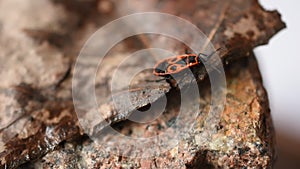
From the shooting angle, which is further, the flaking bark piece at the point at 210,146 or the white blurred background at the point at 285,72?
the white blurred background at the point at 285,72

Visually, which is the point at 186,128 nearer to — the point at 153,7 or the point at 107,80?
the point at 107,80

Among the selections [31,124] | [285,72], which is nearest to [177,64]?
[31,124]

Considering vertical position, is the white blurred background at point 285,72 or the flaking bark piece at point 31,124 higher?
the white blurred background at point 285,72

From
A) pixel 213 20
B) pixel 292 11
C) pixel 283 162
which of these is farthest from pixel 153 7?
pixel 292 11

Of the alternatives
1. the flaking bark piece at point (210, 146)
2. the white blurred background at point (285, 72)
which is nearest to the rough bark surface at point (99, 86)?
the flaking bark piece at point (210, 146)

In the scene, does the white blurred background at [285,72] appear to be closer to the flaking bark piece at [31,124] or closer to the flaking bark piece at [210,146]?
the flaking bark piece at [210,146]

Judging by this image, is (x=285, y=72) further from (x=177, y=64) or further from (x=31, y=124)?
(x=31, y=124)
